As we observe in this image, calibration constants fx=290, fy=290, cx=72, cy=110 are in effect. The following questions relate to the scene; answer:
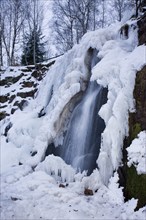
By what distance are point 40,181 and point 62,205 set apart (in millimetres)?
1475

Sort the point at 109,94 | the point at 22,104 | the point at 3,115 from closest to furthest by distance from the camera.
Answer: the point at 109,94
the point at 22,104
the point at 3,115

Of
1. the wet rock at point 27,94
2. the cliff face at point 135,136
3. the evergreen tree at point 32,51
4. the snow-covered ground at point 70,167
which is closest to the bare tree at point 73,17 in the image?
the evergreen tree at point 32,51

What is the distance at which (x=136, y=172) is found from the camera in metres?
5.54

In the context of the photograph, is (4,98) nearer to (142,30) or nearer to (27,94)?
(27,94)

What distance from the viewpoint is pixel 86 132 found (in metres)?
7.69

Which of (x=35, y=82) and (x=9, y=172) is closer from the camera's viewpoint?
(x=9, y=172)

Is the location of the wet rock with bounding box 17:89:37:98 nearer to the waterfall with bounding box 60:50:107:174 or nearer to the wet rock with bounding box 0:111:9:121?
the wet rock with bounding box 0:111:9:121

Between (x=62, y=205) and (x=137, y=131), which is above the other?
(x=137, y=131)

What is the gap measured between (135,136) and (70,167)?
209 cm

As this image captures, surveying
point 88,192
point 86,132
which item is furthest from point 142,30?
point 88,192

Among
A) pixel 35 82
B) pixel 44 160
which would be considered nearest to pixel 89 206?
pixel 44 160

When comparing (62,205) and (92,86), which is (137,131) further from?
(92,86)

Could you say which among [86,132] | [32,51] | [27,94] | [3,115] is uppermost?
[32,51]

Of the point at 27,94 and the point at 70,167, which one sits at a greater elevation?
the point at 27,94
